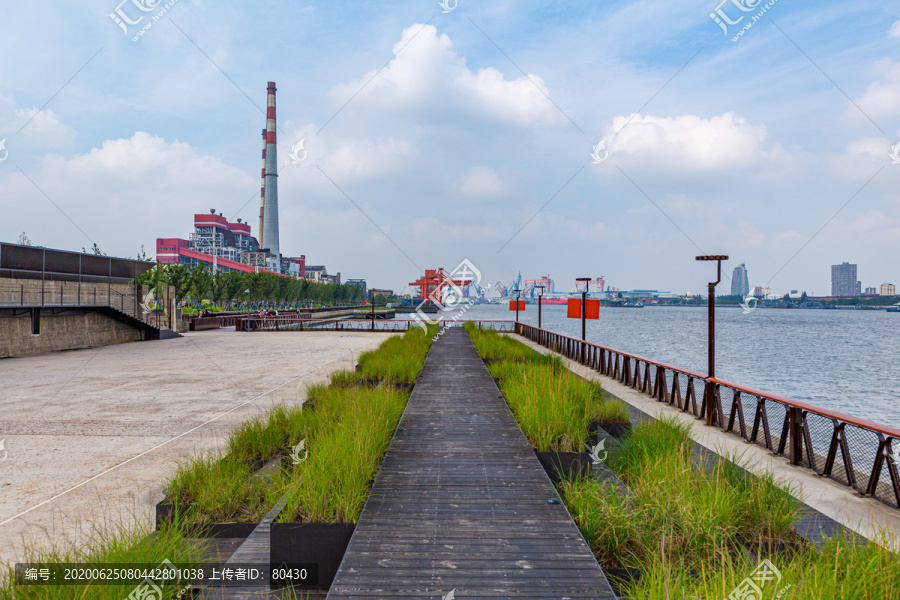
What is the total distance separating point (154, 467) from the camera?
19.5 ft

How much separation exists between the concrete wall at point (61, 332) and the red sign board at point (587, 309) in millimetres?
21221

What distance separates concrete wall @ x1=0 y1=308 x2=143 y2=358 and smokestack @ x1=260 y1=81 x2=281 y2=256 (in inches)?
4225

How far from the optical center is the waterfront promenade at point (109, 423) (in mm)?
4684

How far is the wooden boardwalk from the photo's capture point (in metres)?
3.19

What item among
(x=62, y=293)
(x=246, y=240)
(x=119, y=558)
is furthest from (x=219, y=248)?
(x=119, y=558)

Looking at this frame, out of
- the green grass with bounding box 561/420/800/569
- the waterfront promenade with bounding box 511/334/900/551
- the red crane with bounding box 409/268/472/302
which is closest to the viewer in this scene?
the green grass with bounding box 561/420/800/569

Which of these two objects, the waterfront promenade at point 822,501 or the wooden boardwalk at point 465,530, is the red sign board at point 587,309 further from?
the wooden boardwalk at point 465,530

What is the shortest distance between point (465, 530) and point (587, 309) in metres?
13.0

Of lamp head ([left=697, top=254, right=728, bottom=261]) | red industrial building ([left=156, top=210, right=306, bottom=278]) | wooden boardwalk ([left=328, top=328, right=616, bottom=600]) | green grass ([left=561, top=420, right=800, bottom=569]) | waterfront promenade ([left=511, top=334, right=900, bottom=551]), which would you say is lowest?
waterfront promenade ([left=511, top=334, right=900, bottom=551])

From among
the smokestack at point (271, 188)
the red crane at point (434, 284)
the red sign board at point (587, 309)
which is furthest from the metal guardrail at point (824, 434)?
the smokestack at point (271, 188)

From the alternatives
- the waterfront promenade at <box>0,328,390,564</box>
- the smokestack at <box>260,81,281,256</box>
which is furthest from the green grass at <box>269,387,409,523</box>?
→ the smokestack at <box>260,81,281,256</box>

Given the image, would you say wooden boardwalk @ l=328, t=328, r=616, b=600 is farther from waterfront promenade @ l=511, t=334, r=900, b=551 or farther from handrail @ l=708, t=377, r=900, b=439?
handrail @ l=708, t=377, r=900, b=439

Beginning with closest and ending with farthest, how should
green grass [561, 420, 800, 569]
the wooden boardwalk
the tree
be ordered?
the wooden boardwalk, green grass [561, 420, 800, 569], the tree

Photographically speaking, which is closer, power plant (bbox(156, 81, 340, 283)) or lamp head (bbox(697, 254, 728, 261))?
lamp head (bbox(697, 254, 728, 261))
